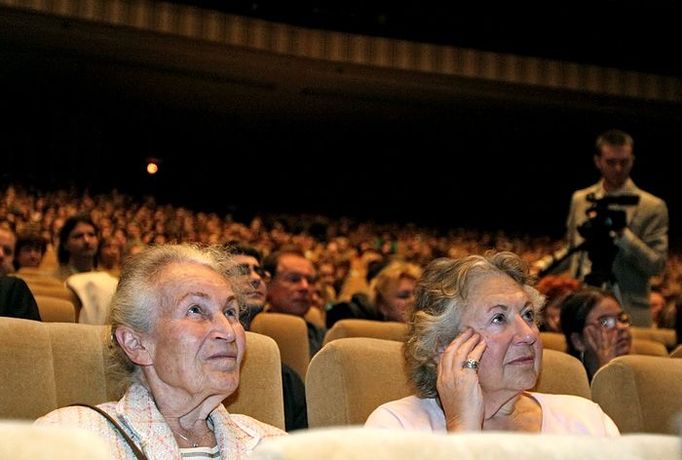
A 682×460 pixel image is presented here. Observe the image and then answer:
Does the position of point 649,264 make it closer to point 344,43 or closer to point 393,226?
point 344,43

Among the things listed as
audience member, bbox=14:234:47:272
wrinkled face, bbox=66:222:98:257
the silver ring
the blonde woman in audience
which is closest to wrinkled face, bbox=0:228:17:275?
wrinkled face, bbox=66:222:98:257

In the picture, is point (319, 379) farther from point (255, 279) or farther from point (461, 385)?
point (255, 279)

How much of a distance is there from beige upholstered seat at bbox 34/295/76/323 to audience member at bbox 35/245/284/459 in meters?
1.13

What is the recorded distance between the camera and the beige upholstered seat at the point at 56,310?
291 centimetres

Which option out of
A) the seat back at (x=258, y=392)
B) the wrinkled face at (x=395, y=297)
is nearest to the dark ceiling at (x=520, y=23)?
the wrinkled face at (x=395, y=297)

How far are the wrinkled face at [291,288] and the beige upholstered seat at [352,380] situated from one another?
5.12ft

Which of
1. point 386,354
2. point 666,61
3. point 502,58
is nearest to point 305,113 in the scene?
point 502,58

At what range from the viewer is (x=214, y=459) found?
1733 mm

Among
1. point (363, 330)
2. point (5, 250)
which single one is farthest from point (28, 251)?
point (363, 330)

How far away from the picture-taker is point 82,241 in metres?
3.99

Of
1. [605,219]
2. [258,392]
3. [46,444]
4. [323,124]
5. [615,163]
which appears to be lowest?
[258,392]

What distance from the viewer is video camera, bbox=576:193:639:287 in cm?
375

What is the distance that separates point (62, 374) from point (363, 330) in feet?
3.70

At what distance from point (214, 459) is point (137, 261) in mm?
403
